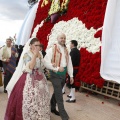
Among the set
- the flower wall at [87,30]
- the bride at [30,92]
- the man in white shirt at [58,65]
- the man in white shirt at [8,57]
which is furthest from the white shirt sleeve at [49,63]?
the man in white shirt at [8,57]

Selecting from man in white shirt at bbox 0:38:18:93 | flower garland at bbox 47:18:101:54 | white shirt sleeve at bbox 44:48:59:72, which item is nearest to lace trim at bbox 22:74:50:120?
white shirt sleeve at bbox 44:48:59:72

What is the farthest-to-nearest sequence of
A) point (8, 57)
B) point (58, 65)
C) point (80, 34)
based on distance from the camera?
point (80, 34) → point (8, 57) → point (58, 65)

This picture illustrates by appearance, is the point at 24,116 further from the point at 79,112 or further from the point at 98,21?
the point at 98,21

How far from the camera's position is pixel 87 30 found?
22.9 ft

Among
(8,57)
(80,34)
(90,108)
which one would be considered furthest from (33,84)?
(80,34)

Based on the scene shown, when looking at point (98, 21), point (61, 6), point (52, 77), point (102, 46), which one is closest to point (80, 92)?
point (102, 46)

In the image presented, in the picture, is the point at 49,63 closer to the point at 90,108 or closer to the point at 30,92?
the point at 30,92

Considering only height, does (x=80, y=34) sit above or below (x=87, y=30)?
below

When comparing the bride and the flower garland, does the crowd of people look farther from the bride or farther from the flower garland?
the flower garland

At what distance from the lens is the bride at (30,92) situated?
11.0 feet

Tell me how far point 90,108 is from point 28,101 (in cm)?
206

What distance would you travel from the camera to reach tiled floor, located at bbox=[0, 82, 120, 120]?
432cm

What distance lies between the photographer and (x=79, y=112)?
4.56 metres

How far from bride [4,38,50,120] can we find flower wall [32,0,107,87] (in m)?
2.71
